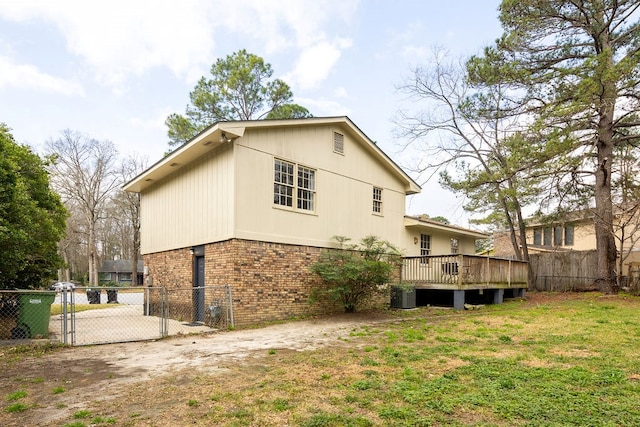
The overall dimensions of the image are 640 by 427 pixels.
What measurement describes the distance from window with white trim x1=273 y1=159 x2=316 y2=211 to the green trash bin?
6.01 m

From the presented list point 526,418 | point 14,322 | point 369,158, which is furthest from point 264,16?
point 526,418

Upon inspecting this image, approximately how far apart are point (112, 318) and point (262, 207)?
6.71 metres

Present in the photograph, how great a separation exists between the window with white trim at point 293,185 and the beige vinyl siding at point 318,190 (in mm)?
154

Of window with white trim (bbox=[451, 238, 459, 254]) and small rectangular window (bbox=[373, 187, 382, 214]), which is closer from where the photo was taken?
small rectangular window (bbox=[373, 187, 382, 214])

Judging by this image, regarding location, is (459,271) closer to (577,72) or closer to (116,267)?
(577,72)

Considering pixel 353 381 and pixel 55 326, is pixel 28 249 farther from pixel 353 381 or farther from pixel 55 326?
pixel 353 381

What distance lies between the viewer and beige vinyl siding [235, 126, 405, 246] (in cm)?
1105

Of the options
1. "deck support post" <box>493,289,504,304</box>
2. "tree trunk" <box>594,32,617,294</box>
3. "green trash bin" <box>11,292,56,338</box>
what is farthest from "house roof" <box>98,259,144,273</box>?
"tree trunk" <box>594,32,617,294</box>

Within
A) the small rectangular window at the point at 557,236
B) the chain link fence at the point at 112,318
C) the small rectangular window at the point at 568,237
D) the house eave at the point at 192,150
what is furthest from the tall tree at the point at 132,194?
the small rectangular window at the point at 568,237

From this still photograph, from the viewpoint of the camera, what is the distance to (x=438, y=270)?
15.0 m

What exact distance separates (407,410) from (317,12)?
13443 millimetres

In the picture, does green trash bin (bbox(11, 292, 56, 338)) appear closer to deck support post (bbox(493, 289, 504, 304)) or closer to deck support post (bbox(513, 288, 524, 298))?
deck support post (bbox(493, 289, 504, 304))

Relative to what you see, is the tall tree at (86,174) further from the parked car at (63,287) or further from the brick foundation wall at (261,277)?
the brick foundation wall at (261,277)

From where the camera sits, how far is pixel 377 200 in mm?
15570
